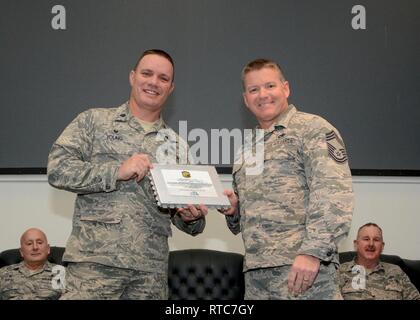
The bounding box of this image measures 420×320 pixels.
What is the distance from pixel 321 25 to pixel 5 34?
208cm

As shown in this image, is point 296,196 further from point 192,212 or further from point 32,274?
point 32,274

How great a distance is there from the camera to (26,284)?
4.29 m

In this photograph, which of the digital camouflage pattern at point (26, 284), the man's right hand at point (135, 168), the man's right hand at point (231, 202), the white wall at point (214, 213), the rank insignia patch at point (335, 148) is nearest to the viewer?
the rank insignia patch at point (335, 148)

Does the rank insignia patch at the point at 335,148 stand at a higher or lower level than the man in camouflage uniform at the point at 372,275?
higher

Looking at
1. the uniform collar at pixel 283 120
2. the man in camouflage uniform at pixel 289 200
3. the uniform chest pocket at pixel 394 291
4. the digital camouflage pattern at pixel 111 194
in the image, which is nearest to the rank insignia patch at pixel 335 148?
the man in camouflage uniform at pixel 289 200

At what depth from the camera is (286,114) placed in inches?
107

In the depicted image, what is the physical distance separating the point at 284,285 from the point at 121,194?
74 cm

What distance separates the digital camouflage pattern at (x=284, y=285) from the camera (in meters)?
2.50

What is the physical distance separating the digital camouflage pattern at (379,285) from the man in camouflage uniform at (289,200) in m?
1.82

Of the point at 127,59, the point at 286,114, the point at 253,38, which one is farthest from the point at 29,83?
the point at 286,114

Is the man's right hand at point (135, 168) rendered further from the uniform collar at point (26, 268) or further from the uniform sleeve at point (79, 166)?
the uniform collar at point (26, 268)

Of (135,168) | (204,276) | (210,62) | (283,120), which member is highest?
(210,62)

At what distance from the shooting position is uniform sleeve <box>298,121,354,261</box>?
2420 mm

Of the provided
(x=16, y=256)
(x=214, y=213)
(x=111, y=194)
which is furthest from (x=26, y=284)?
(x=111, y=194)
